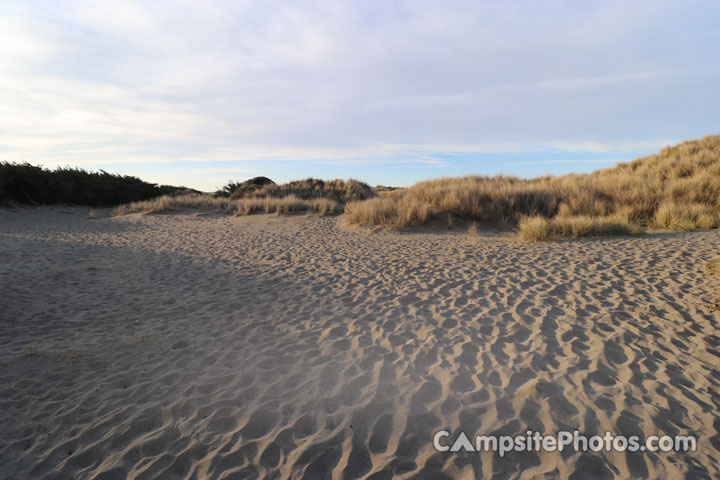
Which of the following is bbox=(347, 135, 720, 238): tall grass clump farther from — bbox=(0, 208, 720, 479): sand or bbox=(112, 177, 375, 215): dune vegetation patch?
bbox=(112, 177, 375, 215): dune vegetation patch

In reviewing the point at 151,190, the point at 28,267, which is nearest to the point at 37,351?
the point at 28,267

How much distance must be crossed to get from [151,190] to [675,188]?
30781mm

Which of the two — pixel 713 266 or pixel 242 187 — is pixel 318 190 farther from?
pixel 713 266

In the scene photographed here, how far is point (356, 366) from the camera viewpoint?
12.6 ft

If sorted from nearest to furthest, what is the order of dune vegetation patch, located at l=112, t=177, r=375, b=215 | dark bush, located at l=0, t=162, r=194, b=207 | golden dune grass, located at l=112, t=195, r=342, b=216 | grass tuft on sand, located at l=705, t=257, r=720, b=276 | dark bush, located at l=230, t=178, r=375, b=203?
grass tuft on sand, located at l=705, t=257, r=720, b=276, golden dune grass, located at l=112, t=195, r=342, b=216, dune vegetation patch, located at l=112, t=177, r=375, b=215, dark bush, located at l=0, t=162, r=194, b=207, dark bush, located at l=230, t=178, r=375, b=203

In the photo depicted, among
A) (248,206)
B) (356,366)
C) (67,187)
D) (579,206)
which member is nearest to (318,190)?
(248,206)

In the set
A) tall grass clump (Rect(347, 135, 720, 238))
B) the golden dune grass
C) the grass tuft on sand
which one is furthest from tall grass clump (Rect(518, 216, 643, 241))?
the golden dune grass

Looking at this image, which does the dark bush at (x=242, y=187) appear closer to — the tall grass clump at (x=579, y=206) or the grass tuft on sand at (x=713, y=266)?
the tall grass clump at (x=579, y=206)

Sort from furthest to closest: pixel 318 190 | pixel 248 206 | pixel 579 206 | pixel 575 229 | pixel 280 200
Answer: pixel 318 190 → pixel 280 200 → pixel 248 206 → pixel 579 206 → pixel 575 229

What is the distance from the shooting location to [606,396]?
10.3 ft

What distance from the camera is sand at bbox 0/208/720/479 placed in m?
2.60

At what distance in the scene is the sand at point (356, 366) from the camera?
2.60 meters

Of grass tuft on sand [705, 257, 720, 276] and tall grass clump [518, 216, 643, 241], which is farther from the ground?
tall grass clump [518, 216, 643, 241]

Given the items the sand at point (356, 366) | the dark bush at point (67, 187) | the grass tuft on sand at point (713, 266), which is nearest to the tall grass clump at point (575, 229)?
the sand at point (356, 366)
